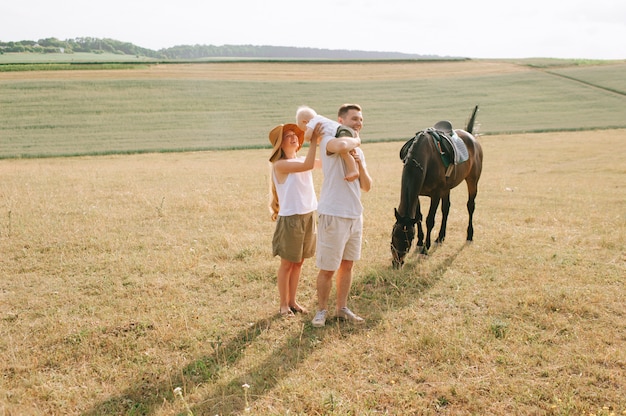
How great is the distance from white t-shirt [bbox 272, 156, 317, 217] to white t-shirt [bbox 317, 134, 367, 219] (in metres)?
0.29

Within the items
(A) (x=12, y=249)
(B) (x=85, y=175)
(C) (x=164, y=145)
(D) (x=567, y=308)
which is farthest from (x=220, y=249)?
(C) (x=164, y=145)

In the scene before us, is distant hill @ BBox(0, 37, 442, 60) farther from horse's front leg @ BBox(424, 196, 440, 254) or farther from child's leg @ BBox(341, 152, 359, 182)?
child's leg @ BBox(341, 152, 359, 182)

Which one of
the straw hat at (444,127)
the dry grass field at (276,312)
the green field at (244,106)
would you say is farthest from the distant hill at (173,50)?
the straw hat at (444,127)

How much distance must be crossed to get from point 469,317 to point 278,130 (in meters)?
2.96

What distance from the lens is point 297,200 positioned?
4863mm

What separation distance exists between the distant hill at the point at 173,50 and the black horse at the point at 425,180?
62.8m

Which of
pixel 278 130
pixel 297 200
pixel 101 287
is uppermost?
pixel 278 130

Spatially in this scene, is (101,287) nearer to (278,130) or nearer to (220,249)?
(220,249)

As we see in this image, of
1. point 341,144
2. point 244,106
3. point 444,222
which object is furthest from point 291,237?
point 244,106

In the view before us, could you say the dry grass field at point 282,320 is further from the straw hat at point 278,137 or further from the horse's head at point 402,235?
the straw hat at point 278,137

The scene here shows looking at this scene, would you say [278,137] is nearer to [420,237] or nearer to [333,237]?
[333,237]

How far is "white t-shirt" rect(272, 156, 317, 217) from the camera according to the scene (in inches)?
191

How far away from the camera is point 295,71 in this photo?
45.6 meters

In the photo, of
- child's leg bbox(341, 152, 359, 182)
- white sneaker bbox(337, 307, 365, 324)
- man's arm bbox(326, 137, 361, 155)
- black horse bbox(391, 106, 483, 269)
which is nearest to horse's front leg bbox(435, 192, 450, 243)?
black horse bbox(391, 106, 483, 269)
